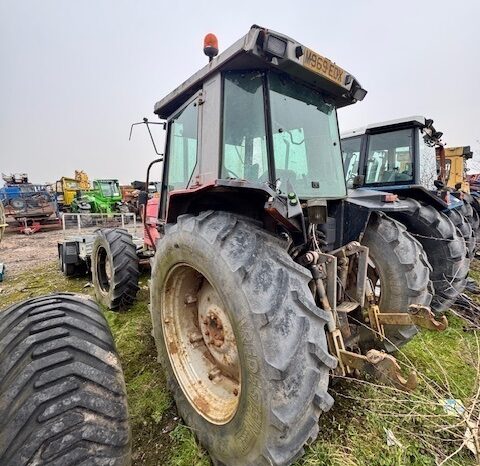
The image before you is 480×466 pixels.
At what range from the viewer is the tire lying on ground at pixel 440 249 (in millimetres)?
3506

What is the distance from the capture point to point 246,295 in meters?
1.35

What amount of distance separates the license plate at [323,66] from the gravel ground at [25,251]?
6641 millimetres

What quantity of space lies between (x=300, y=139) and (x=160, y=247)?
4.16 ft

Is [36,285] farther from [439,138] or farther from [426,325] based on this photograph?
[439,138]

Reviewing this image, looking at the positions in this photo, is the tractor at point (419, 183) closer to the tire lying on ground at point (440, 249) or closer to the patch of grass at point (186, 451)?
the tire lying on ground at point (440, 249)

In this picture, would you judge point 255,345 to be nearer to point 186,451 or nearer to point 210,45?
point 186,451

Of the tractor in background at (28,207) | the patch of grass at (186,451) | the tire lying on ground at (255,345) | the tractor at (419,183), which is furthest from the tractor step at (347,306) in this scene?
the tractor in background at (28,207)

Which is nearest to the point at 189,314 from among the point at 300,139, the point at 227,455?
the point at 227,455

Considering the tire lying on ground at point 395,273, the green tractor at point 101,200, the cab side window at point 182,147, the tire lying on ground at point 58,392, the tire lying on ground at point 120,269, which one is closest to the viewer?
the tire lying on ground at point 58,392

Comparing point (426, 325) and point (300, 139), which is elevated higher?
point (300, 139)

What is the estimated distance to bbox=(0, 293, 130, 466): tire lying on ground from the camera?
3.04ft

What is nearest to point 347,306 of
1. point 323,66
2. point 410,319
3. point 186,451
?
point 410,319

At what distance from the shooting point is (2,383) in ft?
3.28

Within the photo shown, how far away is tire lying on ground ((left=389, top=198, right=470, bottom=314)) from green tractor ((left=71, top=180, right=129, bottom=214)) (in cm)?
1518
